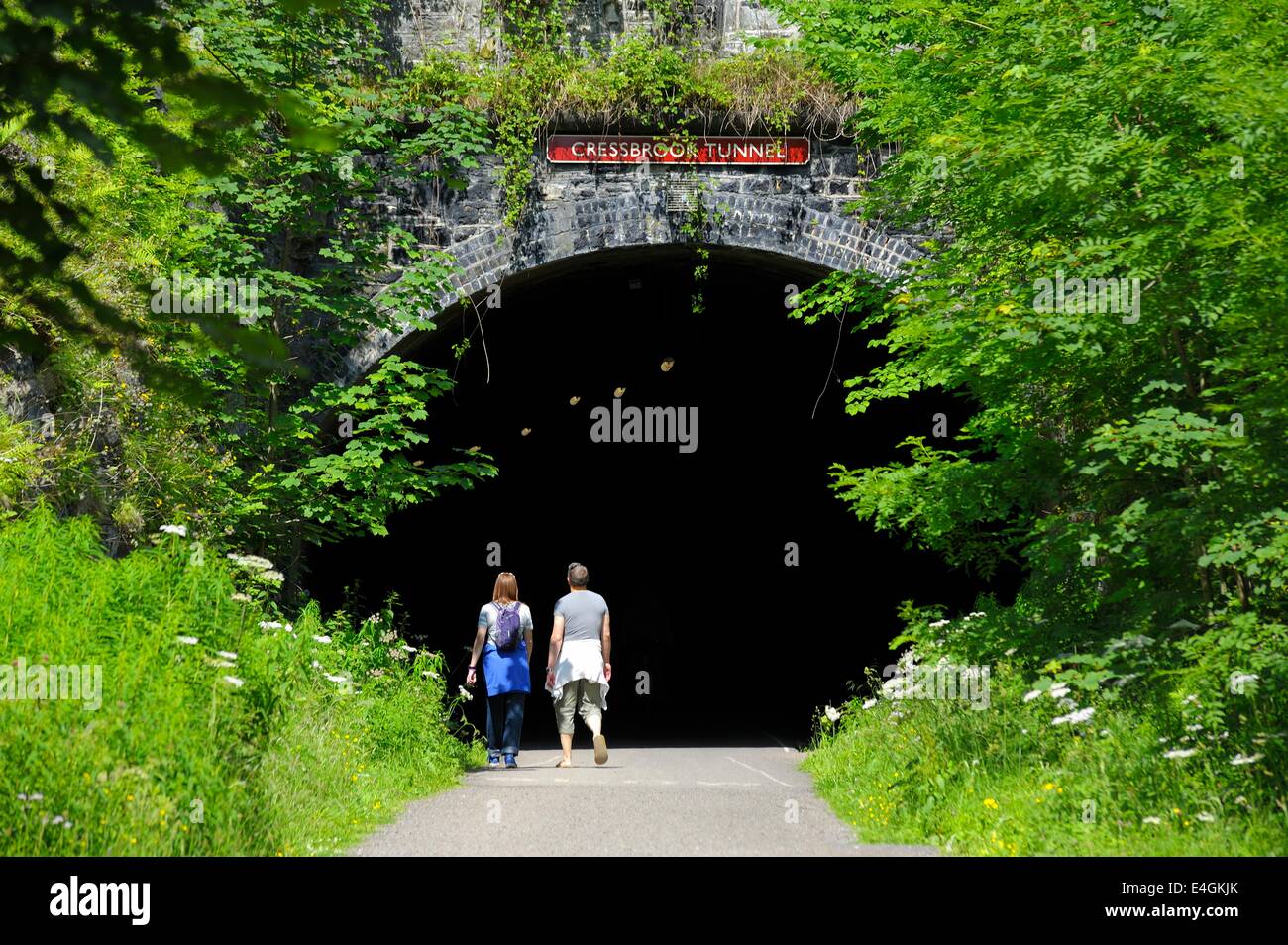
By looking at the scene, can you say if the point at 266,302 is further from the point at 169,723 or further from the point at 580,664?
the point at 169,723

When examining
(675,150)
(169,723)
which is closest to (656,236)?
(675,150)

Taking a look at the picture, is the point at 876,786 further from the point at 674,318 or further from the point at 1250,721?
the point at 674,318

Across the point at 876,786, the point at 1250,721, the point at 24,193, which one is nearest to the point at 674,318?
the point at 876,786

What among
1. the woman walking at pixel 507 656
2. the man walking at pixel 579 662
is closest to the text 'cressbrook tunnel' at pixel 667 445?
the woman walking at pixel 507 656

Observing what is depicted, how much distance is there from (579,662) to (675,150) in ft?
17.8

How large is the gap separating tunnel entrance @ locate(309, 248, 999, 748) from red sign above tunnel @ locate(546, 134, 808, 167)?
0.97 meters

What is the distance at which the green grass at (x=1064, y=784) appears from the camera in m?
6.40

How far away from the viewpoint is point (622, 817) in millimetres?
8484

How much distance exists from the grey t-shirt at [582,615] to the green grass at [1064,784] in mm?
2997

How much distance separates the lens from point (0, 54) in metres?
2.78

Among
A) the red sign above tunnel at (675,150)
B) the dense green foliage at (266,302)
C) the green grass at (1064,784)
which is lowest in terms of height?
the green grass at (1064,784)

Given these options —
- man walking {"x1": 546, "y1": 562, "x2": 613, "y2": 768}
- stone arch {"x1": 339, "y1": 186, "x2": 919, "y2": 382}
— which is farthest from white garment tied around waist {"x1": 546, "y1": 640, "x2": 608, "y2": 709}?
stone arch {"x1": 339, "y1": 186, "x2": 919, "y2": 382}

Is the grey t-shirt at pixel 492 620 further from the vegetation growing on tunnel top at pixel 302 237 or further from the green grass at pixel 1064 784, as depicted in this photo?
the green grass at pixel 1064 784

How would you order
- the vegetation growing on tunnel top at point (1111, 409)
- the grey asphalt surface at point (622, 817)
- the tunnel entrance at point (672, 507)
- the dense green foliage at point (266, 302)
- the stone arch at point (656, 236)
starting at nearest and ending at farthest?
1. the vegetation growing on tunnel top at point (1111, 409)
2. the grey asphalt surface at point (622, 817)
3. the dense green foliage at point (266, 302)
4. the stone arch at point (656, 236)
5. the tunnel entrance at point (672, 507)
